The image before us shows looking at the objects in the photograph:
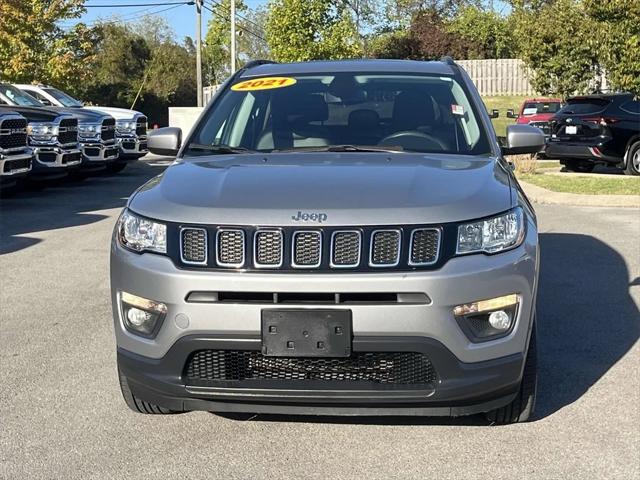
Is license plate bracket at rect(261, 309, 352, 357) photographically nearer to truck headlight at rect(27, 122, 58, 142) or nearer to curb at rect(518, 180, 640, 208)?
curb at rect(518, 180, 640, 208)

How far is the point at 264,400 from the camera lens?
3562 millimetres

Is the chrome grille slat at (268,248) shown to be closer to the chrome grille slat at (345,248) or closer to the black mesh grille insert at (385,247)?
the chrome grille slat at (345,248)

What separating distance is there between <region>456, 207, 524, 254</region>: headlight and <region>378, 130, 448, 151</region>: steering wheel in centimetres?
103

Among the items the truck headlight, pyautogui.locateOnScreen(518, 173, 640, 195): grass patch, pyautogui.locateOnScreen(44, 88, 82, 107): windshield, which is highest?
pyautogui.locateOnScreen(44, 88, 82, 107): windshield

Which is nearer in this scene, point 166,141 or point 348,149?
point 348,149

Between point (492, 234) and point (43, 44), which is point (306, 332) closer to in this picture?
point (492, 234)

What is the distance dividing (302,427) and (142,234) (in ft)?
4.06

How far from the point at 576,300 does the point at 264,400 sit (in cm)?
385

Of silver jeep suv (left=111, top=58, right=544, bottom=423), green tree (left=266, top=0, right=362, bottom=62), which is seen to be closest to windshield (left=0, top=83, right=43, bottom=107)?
silver jeep suv (left=111, top=58, right=544, bottom=423)

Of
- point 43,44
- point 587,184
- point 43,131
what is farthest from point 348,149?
point 43,44

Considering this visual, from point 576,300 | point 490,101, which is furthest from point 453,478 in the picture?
point 490,101

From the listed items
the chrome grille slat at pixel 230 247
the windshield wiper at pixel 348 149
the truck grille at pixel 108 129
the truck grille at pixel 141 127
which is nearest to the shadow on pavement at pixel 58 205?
the truck grille at pixel 108 129

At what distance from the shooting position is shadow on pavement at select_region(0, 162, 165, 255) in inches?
422

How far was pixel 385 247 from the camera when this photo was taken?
3.43 metres
